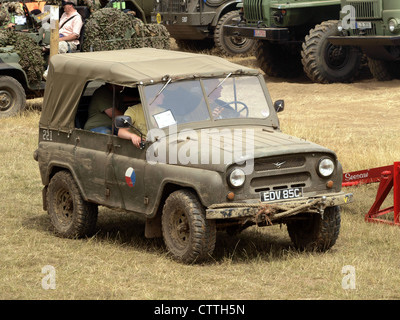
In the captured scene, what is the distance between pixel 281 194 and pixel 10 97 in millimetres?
10209

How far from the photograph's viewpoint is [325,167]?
26.1 ft

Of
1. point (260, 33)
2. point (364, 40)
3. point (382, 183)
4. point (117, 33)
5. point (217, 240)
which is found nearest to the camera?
point (217, 240)

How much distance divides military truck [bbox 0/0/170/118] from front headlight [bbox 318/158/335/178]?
998cm

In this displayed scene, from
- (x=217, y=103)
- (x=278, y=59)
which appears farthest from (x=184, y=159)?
(x=278, y=59)

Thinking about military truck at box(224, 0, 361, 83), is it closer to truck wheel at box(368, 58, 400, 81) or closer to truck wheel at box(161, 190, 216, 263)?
truck wheel at box(368, 58, 400, 81)

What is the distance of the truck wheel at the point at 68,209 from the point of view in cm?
897

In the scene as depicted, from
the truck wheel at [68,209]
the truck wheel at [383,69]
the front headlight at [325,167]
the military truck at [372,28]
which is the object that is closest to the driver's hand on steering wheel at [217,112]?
the front headlight at [325,167]

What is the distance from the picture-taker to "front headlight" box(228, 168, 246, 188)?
24.6 feet

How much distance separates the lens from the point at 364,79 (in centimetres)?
2166

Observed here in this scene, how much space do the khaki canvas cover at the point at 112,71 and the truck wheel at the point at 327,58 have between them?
1118 centimetres

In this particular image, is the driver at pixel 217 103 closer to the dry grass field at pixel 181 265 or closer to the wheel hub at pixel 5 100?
the dry grass field at pixel 181 265

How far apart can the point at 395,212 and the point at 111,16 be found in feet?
32.7

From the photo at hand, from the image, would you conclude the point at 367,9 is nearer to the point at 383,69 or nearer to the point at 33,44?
the point at 383,69

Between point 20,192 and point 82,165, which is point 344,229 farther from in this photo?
point 20,192
